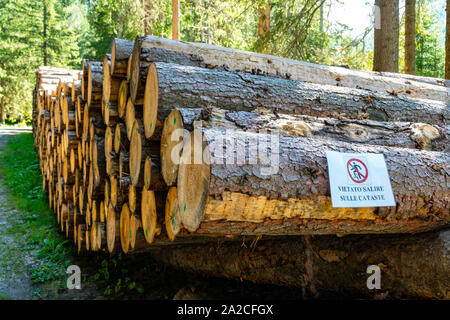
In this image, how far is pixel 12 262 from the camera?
432 centimetres

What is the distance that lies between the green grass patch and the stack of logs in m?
0.57

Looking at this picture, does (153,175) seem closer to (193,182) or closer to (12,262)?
(193,182)

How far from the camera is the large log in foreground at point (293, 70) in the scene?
10.1 ft

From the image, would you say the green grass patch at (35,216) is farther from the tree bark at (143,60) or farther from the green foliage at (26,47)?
the green foliage at (26,47)

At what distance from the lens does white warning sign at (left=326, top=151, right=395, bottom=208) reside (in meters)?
1.88

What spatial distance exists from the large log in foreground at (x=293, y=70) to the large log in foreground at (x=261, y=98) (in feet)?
1.29

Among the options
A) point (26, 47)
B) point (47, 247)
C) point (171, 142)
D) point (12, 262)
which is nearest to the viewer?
point (171, 142)

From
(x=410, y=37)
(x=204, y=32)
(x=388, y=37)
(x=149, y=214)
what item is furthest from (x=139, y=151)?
(x=204, y=32)

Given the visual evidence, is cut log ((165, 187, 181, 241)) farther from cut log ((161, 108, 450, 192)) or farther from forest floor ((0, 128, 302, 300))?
forest floor ((0, 128, 302, 300))

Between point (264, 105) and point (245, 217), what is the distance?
110cm

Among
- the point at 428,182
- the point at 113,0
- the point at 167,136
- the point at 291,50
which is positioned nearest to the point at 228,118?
the point at 167,136

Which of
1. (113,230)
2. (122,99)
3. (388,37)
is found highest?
(388,37)

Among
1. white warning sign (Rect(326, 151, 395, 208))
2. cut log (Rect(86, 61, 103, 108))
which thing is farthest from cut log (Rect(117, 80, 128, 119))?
white warning sign (Rect(326, 151, 395, 208))

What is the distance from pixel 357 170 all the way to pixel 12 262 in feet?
13.4
